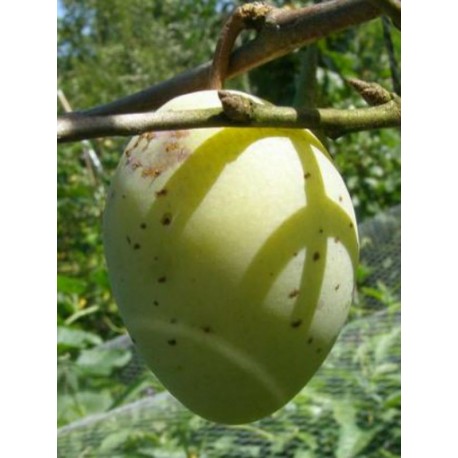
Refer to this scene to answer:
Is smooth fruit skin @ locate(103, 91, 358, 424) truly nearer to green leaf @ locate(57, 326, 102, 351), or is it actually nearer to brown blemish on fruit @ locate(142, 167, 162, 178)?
brown blemish on fruit @ locate(142, 167, 162, 178)

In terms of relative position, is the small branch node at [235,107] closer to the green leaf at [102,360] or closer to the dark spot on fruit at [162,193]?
the dark spot on fruit at [162,193]

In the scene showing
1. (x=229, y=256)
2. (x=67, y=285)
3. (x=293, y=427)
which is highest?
(x=229, y=256)

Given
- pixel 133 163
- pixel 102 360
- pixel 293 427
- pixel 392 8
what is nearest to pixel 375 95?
pixel 392 8

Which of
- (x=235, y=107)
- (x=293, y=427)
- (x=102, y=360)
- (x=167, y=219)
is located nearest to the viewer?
(x=235, y=107)

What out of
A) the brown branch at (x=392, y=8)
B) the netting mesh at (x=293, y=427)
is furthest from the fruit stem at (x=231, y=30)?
the netting mesh at (x=293, y=427)

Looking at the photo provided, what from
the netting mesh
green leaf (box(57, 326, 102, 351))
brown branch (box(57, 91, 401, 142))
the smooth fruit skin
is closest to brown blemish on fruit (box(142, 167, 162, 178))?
the smooth fruit skin

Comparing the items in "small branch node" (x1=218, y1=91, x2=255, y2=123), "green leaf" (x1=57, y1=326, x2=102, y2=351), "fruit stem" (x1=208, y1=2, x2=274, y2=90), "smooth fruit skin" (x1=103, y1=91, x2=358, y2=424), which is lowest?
"green leaf" (x1=57, y1=326, x2=102, y2=351)

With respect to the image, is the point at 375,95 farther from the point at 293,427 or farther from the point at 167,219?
the point at 293,427
